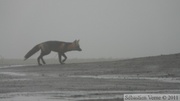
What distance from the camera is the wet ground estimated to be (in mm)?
11398

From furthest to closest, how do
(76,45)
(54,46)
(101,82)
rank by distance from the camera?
(76,45)
(54,46)
(101,82)

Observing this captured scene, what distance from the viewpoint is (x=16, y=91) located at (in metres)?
12.6

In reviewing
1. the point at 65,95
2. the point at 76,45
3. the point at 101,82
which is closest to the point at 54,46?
the point at 76,45

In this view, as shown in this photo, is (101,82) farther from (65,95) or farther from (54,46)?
(54,46)

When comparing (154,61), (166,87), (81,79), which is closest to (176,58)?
(154,61)

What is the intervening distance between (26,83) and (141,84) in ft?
11.6

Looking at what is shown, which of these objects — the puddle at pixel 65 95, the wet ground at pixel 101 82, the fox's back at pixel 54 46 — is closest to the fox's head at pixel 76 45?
the fox's back at pixel 54 46

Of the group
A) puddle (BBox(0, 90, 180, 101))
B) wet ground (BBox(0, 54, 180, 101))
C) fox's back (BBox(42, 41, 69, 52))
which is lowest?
puddle (BBox(0, 90, 180, 101))

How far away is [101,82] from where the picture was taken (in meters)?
14.3

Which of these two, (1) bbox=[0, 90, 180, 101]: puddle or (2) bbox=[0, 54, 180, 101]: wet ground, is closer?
(1) bbox=[0, 90, 180, 101]: puddle

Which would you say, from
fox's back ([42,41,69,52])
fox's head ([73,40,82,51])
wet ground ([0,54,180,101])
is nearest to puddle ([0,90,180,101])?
wet ground ([0,54,180,101])

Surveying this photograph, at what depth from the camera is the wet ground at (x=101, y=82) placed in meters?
11.4

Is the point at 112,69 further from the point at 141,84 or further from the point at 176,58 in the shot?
the point at 141,84

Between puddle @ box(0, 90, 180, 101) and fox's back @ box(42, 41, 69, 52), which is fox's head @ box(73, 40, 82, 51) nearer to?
fox's back @ box(42, 41, 69, 52)
